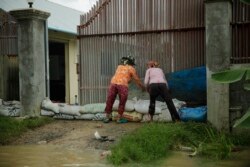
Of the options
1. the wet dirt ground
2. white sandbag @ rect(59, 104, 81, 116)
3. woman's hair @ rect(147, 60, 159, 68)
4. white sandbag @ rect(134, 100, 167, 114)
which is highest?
woman's hair @ rect(147, 60, 159, 68)

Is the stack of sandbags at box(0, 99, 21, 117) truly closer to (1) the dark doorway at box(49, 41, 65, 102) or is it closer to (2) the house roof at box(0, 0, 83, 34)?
(2) the house roof at box(0, 0, 83, 34)

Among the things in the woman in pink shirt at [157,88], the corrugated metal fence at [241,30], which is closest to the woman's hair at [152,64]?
the woman in pink shirt at [157,88]

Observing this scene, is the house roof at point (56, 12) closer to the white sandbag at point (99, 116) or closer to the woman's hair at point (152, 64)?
the white sandbag at point (99, 116)

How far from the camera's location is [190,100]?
34.2 feet

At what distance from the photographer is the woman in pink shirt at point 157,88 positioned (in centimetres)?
992

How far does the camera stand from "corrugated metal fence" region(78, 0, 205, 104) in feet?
34.1

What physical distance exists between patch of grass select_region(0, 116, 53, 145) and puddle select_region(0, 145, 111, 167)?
1.77 feet

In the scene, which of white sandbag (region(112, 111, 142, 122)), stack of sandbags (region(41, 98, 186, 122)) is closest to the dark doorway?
stack of sandbags (region(41, 98, 186, 122))

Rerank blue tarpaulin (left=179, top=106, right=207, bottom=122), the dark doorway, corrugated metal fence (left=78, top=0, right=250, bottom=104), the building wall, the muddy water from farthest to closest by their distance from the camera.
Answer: the dark doorway
the building wall
corrugated metal fence (left=78, top=0, right=250, bottom=104)
blue tarpaulin (left=179, top=106, right=207, bottom=122)
the muddy water

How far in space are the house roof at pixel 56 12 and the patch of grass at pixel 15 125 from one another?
16.3ft

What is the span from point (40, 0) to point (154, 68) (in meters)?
8.39

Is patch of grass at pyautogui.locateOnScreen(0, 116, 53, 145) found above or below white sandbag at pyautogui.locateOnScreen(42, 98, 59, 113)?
below

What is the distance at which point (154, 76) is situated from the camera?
33.4 ft

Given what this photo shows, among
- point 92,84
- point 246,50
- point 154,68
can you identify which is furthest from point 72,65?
point 246,50
